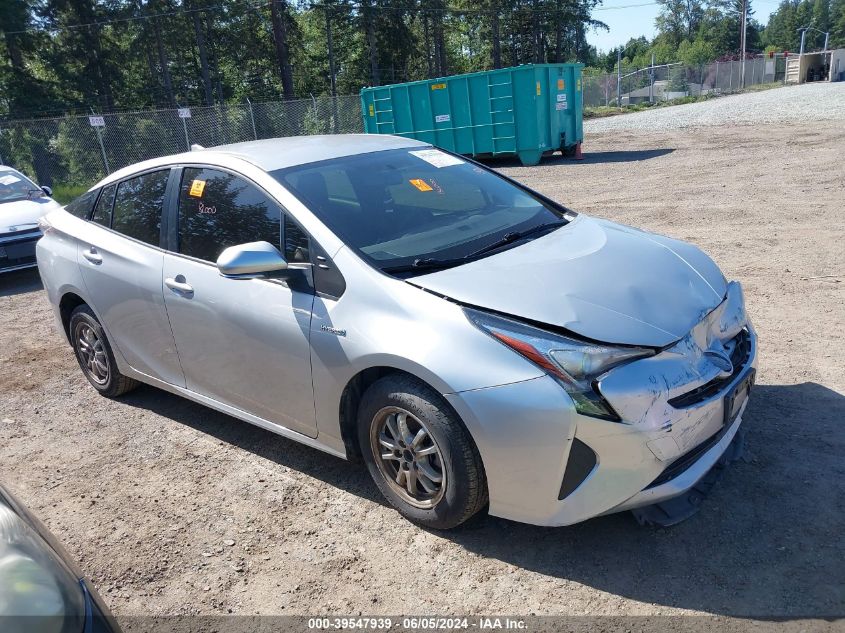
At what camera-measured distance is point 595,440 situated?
2.56 m

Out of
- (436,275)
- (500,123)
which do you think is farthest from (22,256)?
(500,123)

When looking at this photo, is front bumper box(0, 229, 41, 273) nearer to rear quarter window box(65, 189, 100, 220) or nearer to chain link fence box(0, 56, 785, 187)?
rear quarter window box(65, 189, 100, 220)

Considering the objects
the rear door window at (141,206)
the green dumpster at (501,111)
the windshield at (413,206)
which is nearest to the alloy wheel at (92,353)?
the rear door window at (141,206)

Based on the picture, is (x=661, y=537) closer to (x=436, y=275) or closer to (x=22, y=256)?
(x=436, y=275)

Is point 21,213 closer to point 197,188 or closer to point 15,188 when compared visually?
point 15,188

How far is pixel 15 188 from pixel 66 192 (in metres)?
10.5

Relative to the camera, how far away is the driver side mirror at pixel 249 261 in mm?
3195

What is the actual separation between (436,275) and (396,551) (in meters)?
1.24

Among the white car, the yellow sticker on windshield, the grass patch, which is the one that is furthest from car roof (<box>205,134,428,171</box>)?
the grass patch

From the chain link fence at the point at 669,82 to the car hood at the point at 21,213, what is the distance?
40.9m

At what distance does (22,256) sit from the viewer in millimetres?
8977

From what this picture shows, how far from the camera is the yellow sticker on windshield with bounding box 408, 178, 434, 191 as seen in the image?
3.86 m

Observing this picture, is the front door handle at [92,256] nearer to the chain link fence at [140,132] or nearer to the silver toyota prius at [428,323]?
the silver toyota prius at [428,323]

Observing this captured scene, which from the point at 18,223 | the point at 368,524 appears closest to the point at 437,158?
the point at 368,524
